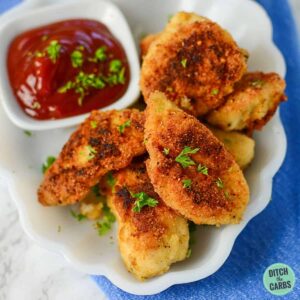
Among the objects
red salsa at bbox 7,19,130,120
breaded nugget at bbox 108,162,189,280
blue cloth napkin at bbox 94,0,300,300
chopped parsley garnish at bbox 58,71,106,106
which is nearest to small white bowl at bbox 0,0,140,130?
red salsa at bbox 7,19,130,120

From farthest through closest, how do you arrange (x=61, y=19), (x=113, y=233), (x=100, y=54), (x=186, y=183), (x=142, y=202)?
(x=61, y=19) → (x=100, y=54) → (x=113, y=233) → (x=142, y=202) → (x=186, y=183)

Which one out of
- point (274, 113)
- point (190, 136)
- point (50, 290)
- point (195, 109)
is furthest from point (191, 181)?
point (50, 290)

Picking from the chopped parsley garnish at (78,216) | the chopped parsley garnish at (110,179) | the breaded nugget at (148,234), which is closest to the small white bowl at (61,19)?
the chopped parsley garnish at (110,179)

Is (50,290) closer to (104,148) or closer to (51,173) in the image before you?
(51,173)

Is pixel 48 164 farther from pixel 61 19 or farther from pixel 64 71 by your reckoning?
pixel 61 19

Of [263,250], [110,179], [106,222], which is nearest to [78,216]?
[106,222]

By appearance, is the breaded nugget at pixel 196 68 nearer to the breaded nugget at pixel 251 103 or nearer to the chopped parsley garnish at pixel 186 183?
the breaded nugget at pixel 251 103

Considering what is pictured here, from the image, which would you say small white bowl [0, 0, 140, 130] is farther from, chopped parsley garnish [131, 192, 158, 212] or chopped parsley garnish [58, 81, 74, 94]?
chopped parsley garnish [131, 192, 158, 212]
